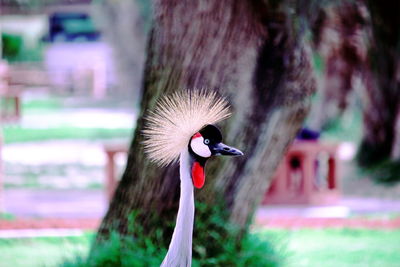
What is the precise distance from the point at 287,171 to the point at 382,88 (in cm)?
264

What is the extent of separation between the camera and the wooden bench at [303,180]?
39.0 feet

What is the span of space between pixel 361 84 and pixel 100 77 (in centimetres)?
2682

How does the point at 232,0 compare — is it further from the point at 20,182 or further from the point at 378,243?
the point at 20,182

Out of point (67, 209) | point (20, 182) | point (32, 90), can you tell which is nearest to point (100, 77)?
point (32, 90)

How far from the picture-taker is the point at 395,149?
14023mm

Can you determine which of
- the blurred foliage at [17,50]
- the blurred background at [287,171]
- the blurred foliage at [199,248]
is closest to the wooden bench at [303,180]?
the blurred background at [287,171]

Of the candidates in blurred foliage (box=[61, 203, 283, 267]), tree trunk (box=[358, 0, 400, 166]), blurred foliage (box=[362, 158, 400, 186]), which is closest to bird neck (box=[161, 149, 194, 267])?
blurred foliage (box=[61, 203, 283, 267])

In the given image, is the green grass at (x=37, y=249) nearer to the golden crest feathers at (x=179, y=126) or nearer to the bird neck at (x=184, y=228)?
the bird neck at (x=184, y=228)

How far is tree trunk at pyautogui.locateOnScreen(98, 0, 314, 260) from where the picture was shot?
6500mm

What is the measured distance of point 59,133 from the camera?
76.0ft

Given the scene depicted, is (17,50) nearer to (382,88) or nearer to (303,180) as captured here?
(382,88)

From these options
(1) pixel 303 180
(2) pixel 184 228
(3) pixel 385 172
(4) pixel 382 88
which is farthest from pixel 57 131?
(2) pixel 184 228

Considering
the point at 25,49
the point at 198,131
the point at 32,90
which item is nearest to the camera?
the point at 198,131

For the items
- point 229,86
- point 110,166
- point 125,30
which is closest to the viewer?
point 229,86
